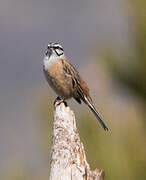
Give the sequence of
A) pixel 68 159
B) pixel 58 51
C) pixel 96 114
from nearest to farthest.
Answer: pixel 68 159 < pixel 96 114 < pixel 58 51

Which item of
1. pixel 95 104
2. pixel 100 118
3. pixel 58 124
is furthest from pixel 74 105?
pixel 58 124

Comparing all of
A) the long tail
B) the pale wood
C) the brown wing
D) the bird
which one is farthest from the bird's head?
the pale wood

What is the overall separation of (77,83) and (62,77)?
0.18 meters

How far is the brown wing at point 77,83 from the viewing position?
26.4ft

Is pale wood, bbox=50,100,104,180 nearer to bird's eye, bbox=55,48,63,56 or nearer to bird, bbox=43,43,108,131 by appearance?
bird, bbox=43,43,108,131

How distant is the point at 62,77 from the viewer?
8.17 meters

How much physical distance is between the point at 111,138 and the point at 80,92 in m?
0.62

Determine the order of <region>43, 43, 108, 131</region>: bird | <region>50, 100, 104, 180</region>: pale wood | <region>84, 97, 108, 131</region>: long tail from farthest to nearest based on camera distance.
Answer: <region>43, 43, 108, 131</region>: bird → <region>84, 97, 108, 131</region>: long tail → <region>50, 100, 104, 180</region>: pale wood

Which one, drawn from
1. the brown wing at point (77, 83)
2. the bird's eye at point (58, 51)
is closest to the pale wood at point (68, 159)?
the brown wing at point (77, 83)

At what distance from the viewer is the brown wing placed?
8.05m

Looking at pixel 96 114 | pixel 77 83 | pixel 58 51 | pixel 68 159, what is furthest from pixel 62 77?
pixel 68 159

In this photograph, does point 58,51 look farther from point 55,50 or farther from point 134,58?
point 134,58

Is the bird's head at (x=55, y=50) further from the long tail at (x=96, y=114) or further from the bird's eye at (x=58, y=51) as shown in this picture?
the long tail at (x=96, y=114)

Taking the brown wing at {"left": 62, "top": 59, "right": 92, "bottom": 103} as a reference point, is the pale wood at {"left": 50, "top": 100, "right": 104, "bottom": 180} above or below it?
below
